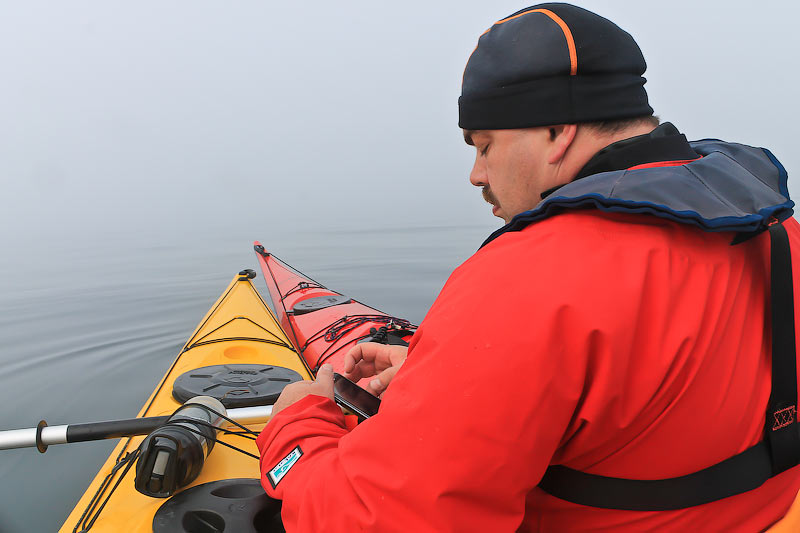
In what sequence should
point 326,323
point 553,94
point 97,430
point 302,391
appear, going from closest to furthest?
point 553,94, point 302,391, point 97,430, point 326,323

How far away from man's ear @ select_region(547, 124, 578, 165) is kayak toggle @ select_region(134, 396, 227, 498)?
1347 mm

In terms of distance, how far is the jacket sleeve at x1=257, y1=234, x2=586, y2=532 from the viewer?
69 centimetres

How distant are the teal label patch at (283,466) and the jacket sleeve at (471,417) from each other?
27cm

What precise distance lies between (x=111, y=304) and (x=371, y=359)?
734cm

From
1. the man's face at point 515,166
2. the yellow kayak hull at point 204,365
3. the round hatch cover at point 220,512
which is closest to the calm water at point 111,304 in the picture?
the yellow kayak hull at point 204,365

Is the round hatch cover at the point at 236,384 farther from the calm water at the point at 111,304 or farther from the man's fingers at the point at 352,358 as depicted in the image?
the calm water at the point at 111,304

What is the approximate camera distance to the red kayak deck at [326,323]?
354cm

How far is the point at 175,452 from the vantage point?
62.4 inches

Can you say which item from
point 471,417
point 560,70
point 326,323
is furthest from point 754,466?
point 326,323

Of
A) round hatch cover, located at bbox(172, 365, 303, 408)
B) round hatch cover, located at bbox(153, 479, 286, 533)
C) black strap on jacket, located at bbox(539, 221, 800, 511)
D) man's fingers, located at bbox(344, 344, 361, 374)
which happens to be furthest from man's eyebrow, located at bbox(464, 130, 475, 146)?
round hatch cover, located at bbox(172, 365, 303, 408)

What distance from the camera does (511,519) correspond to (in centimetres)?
77

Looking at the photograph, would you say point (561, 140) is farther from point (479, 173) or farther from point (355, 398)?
point (355, 398)

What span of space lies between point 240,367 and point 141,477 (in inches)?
46.2

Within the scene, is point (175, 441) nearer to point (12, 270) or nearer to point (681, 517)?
point (681, 517)
